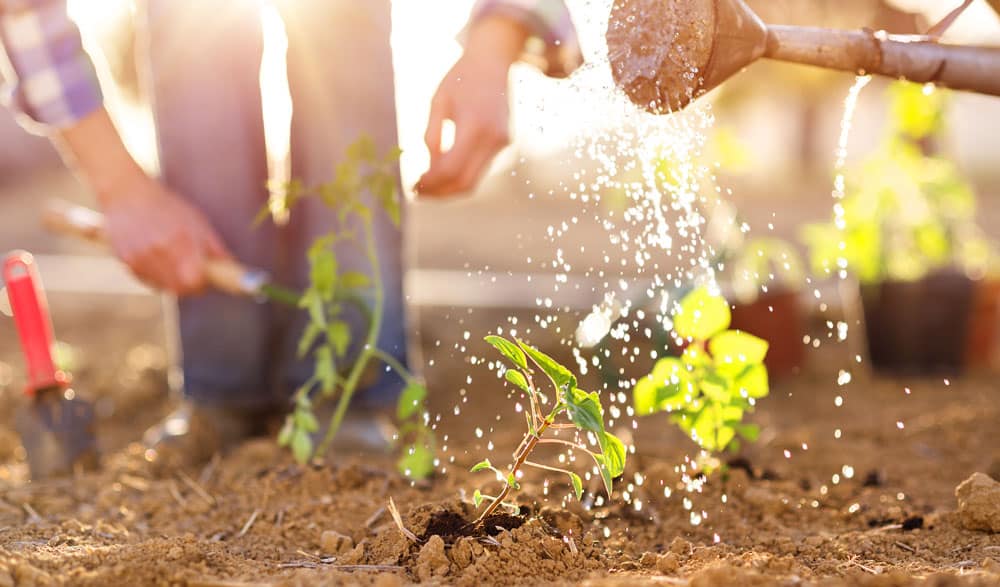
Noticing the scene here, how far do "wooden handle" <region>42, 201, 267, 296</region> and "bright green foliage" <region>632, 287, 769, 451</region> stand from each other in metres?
0.85

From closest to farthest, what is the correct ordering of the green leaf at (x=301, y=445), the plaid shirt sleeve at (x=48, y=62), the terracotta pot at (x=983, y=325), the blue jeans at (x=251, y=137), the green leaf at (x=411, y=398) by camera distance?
the green leaf at (x=411, y=398)
the green leaf at (x=301, y=445)
the plaid shirt sleeve at (x=48, y=62)
the blue jeans at (x=251, y=137)
the terracotta pot at (x=983, y=325)

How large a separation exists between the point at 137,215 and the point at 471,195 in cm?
94

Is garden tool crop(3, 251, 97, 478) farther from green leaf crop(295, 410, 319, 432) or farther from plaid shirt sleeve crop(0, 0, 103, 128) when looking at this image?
green leaf crop(295, 410, 319, 432)

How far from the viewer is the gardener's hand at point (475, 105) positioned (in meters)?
1.70

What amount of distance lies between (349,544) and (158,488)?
0.52m

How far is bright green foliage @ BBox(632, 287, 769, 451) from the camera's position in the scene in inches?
57.9

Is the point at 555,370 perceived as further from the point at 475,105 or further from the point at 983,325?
the point at 983,325

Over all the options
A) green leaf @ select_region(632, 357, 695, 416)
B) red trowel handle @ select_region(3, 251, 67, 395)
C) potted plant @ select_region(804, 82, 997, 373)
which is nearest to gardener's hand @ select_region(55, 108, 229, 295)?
red trowel handle @ select_region(3, 251, 67, 395)

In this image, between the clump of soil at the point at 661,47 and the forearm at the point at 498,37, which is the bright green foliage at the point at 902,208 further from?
the clump of soil at the point at 661,47

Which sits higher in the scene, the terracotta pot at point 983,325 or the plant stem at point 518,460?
the plant stem at point 518,460

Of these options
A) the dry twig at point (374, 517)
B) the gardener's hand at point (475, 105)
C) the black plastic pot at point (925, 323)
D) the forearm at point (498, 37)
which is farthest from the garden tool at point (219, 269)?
the black plastic pot at point (925, 323)

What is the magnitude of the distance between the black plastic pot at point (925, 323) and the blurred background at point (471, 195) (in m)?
0.51

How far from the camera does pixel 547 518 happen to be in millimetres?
1414

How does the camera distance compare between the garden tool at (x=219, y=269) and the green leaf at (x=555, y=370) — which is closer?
the green leaf at (x=555, y=370)
